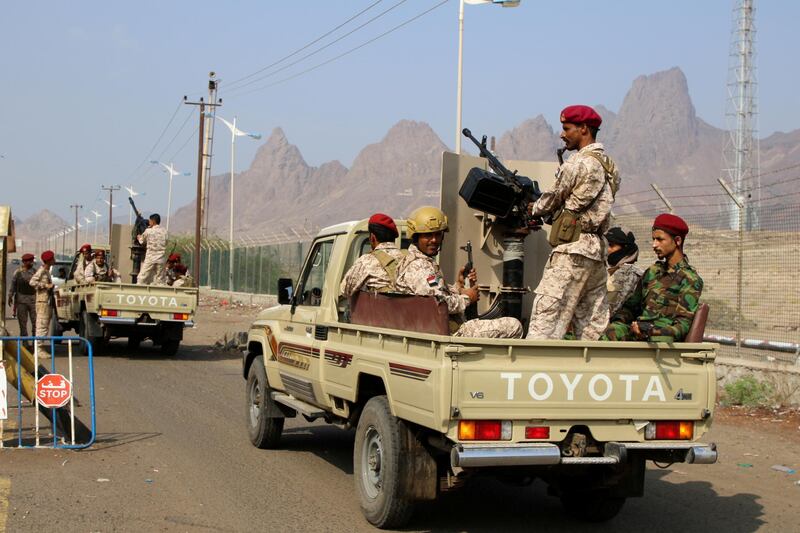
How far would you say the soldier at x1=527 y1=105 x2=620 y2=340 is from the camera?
625 cm

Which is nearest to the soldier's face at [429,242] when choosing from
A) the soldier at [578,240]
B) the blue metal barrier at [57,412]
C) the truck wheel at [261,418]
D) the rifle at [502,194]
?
the soldier at [578,240]

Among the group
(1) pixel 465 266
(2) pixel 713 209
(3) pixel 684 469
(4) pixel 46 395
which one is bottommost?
(3) pixel 684 469

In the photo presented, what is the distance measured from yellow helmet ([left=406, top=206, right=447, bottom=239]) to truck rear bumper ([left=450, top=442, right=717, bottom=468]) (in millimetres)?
2025

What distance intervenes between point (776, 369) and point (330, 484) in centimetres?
677

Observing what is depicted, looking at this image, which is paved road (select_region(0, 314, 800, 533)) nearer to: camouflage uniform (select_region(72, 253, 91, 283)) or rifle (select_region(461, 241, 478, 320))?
rifle (select_region(461, 241, 478, 320))

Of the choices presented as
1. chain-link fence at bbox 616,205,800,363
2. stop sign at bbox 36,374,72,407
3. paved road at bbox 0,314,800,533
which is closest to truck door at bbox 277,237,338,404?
paved road at bbox 0,314,800,533

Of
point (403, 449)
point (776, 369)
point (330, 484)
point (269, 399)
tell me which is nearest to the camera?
point (403, 449)

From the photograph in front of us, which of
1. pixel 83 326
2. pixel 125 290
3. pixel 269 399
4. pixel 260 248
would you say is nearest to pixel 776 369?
pixel 269 399

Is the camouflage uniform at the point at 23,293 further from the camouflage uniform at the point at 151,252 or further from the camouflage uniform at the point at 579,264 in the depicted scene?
the camouflage uniform at the point at 579,264

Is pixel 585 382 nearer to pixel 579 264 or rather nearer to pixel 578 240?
pixel 579 264

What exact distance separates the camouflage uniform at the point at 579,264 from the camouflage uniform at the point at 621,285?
46cm

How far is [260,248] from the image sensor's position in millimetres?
37719

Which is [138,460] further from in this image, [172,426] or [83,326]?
[83,326]

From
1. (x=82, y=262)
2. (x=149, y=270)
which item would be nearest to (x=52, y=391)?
(x=149, y=270)
